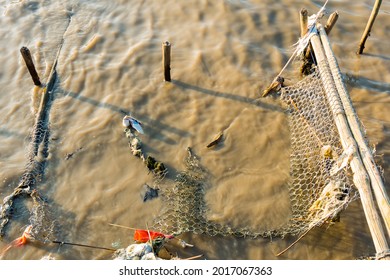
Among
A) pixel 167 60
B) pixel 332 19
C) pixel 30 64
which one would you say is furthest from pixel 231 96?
pixel 30 64

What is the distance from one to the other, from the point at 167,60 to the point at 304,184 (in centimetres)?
339

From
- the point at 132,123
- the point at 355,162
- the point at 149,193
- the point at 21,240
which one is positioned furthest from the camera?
the point at 132,123

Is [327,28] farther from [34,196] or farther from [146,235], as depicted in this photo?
[34,196]

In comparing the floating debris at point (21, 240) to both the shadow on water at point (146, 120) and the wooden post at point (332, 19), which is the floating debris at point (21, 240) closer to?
the shadow on water at point (146, 120)

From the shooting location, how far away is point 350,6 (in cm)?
914

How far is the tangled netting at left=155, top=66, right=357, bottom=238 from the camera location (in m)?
4.98

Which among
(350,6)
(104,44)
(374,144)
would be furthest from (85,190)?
(350,6)

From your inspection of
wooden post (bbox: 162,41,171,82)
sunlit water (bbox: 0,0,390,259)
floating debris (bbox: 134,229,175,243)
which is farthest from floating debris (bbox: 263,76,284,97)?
floating debris (bbox: 134,229,175,243)

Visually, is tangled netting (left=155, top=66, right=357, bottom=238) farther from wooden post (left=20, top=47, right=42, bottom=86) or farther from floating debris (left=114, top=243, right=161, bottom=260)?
wooden post (left=20, top=47, right=42, bottom=86)

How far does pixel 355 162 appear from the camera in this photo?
4.53 m

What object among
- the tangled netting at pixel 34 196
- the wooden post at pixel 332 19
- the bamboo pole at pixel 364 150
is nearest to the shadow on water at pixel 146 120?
the tangled netting at pixel 34 196

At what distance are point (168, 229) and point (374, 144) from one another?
12.5 ft

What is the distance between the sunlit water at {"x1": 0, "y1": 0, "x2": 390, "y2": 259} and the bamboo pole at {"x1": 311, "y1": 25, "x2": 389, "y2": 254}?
126 centimetres
